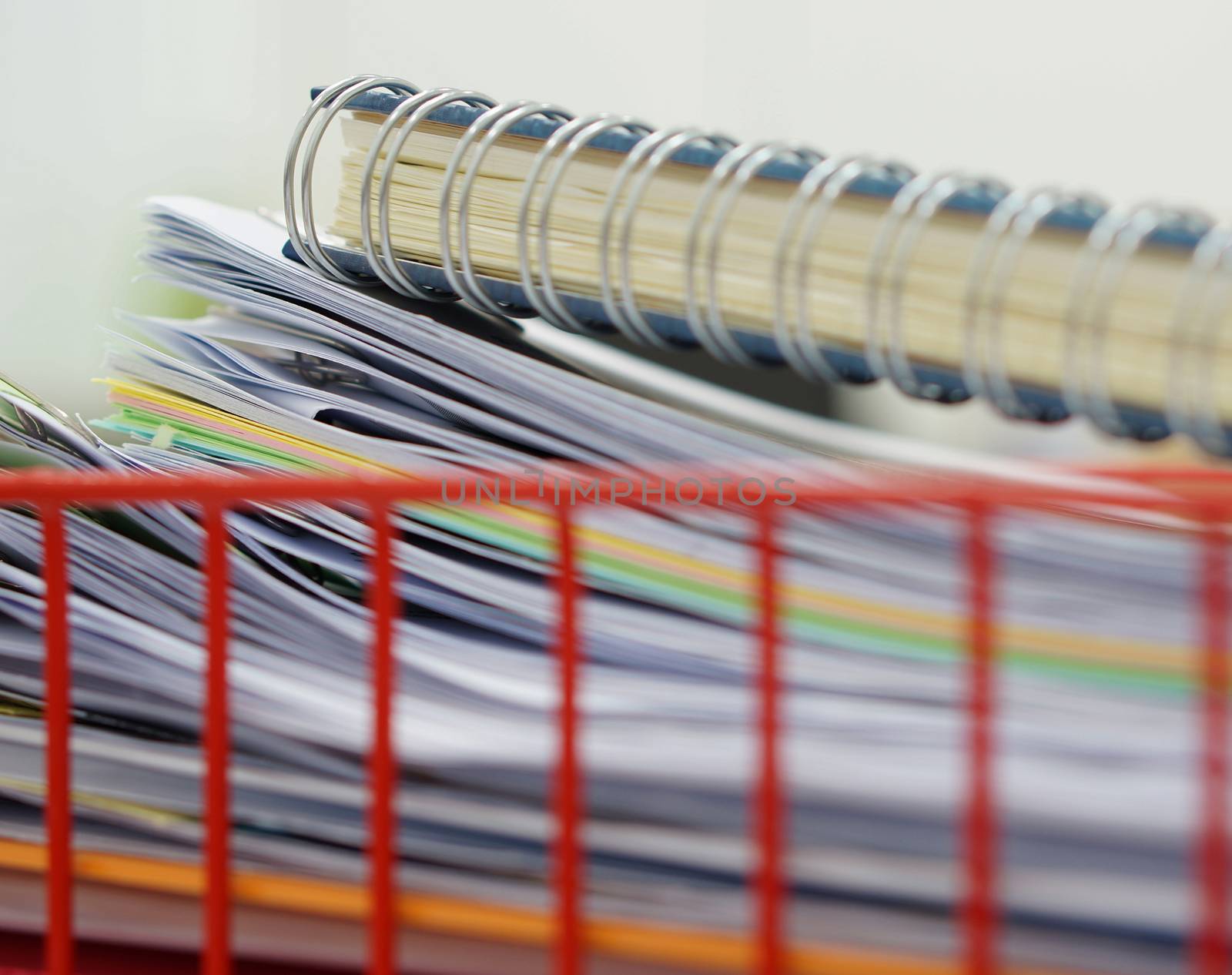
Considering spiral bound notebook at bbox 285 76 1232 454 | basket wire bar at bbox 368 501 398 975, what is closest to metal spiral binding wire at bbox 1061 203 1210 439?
spiral bound notebook at bbox 285 76 1232 454

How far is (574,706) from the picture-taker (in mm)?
328

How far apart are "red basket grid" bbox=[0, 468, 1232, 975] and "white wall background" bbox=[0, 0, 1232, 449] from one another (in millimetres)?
1104

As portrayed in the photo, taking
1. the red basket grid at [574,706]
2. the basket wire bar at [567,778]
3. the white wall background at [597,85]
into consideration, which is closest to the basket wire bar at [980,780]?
the red basket grid at [574,706]

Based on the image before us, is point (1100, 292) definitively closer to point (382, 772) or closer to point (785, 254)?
point (785, 254)

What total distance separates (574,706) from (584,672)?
0.13 ft

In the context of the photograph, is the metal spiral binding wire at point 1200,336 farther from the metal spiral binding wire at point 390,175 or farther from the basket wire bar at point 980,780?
the metal spiral binding wire at point 390,175

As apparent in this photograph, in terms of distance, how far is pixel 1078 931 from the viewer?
0.99ft

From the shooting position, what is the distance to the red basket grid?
293mm

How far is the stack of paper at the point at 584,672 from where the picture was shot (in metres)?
0.31

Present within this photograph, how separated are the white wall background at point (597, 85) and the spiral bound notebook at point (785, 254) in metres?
1.03

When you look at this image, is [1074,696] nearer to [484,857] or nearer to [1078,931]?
[1078,931]

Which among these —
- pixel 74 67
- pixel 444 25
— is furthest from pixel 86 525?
pixel 74 67

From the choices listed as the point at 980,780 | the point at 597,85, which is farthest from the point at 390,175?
the point at 597,85

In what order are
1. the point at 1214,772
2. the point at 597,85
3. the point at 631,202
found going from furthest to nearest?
the point at 597,85, the point at 631,202, the point at 1214,772
